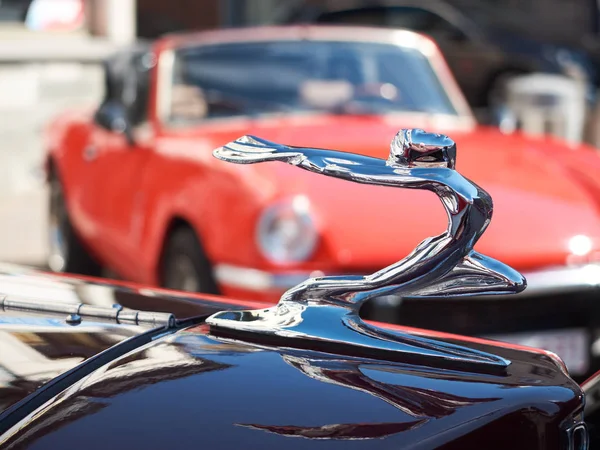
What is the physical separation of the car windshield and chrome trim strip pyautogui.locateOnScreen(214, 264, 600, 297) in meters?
1.35

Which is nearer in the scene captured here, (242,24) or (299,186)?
(299,186)

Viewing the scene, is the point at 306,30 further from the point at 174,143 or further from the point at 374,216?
the point at 374,216

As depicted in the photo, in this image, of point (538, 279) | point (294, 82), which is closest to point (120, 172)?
point (294, 82)

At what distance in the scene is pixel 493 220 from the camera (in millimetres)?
3488

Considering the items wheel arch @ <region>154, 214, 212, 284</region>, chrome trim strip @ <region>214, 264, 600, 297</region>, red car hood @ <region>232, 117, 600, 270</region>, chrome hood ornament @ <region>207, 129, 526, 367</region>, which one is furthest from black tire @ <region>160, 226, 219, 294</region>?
chrome hood ornament @ <region>207, 129, 526, 367</region>

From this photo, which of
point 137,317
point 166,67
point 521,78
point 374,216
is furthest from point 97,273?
point 521,78

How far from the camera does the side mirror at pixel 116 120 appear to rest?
4766 mm

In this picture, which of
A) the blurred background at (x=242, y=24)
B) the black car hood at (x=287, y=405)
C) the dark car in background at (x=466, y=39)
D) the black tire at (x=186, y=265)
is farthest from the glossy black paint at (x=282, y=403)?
the dark car in background at (x=466, y=39)

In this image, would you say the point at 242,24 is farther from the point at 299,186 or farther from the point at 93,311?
the point at 93,311

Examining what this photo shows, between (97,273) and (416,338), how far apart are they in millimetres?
4748

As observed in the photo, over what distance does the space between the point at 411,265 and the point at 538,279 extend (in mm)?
2333

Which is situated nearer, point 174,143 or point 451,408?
point 451,408

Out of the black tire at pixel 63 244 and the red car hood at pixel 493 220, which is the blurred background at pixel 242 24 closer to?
the black tire at pixel 63 244

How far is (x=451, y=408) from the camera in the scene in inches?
43.8
